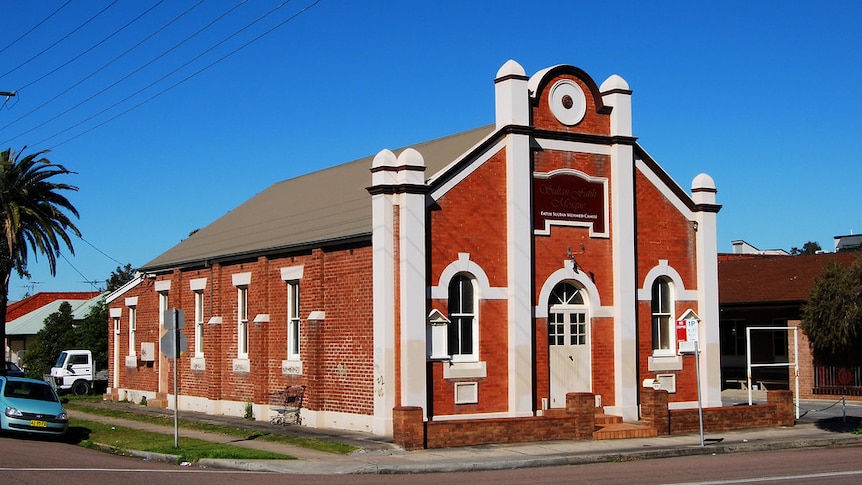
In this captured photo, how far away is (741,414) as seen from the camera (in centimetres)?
2525

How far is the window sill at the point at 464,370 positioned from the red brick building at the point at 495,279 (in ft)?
0.12

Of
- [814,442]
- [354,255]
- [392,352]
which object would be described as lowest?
[814,442]

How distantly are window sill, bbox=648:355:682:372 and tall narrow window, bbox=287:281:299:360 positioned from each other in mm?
9172

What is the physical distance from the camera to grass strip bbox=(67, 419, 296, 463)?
65.7ft

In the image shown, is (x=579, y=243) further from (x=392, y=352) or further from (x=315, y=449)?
(x=315, y=449)

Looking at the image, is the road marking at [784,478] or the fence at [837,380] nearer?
the road marking at [784,478]

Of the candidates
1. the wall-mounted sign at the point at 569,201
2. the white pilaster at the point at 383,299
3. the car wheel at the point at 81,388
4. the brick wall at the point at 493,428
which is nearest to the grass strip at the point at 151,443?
the brick wall at the point at 493,428

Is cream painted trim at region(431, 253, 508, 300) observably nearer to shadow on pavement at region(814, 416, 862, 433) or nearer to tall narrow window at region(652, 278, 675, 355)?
tall narrow window at region(652, 278, 675, 355)

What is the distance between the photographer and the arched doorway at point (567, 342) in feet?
84.0

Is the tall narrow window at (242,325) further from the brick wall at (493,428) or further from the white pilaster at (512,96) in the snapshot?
the brick wall at (493,428)

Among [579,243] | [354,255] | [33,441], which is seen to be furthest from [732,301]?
[33,441]

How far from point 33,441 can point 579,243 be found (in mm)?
13635

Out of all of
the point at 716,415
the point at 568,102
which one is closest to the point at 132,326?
the point at 568,102

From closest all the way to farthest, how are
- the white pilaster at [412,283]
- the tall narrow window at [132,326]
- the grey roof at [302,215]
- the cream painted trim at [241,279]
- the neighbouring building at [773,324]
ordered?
the white pilaster at [412,283], the grey roof at [302,215], the cream painted trim at [241,279], the neighbouring building at [773,324], the tall narrow window at [132,326]
